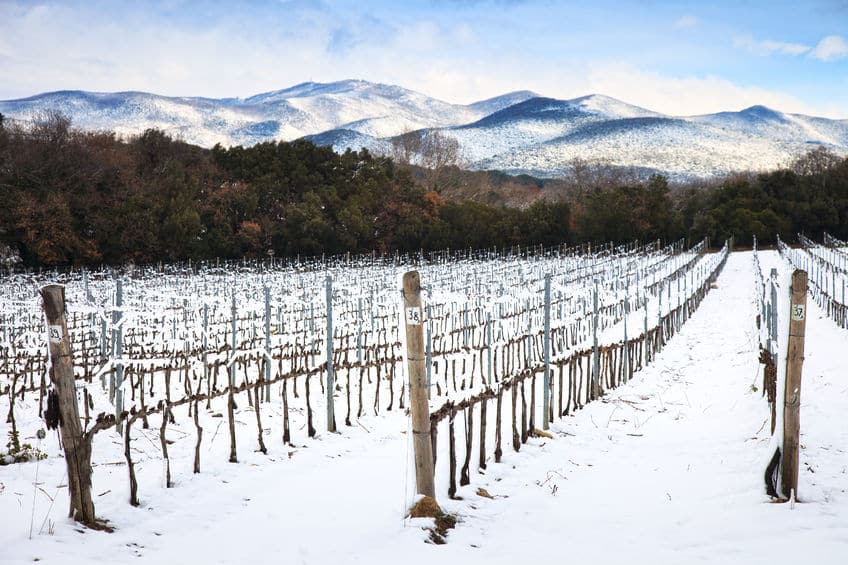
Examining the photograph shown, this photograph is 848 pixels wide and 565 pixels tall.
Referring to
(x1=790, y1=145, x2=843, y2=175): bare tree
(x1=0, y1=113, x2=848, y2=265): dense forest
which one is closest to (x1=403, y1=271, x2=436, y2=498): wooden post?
(x1=0, y1=113, x2=848, y2=265): dense forest

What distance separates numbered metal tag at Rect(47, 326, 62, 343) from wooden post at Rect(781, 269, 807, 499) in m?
4.50

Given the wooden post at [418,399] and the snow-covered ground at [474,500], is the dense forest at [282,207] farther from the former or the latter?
the wooden post at [418,399]

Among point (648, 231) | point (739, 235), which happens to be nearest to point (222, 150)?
point (648, 231)

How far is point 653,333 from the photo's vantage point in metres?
12.5

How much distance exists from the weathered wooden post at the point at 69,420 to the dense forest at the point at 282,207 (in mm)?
28573

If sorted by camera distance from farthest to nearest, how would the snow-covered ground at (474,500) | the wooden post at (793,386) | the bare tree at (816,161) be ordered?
the bare tree at (816,161), the wooden post at (793,386), the snow-covered ground at (474,500)

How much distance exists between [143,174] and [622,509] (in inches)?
1565

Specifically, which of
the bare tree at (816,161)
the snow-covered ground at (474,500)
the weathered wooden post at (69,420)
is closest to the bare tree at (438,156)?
the bare tree at (816,161)

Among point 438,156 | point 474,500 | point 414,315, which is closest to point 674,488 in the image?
point 474,500

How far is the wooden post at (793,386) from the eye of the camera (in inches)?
174

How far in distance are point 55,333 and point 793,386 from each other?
4.54 m

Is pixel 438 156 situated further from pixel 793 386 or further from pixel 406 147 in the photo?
pixel 793 386

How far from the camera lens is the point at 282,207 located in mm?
38969

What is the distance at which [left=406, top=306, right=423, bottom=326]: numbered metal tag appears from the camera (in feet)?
13.9
